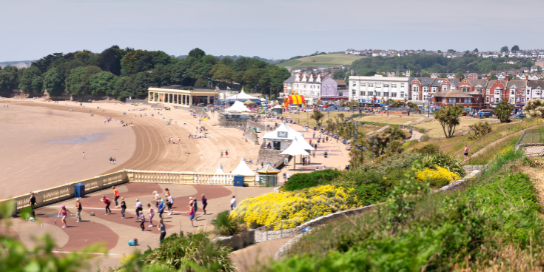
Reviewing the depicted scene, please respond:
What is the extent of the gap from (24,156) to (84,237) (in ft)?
120

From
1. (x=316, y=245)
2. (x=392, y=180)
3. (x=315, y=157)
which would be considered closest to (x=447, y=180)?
(x=392, y=180)

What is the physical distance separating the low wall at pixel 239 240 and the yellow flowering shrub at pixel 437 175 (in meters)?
8.31

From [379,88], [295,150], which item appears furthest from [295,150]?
[379,88]

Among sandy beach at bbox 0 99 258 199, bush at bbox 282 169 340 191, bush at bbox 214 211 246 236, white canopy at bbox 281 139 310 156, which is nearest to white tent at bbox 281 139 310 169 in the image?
white canopy at bbox 281 139 310 156

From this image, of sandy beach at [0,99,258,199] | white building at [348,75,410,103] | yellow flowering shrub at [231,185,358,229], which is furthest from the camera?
white building at [348,75,410,103]

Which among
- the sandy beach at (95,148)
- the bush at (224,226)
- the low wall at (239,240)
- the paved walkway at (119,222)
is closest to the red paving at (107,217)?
the paved walkway at (119,222)

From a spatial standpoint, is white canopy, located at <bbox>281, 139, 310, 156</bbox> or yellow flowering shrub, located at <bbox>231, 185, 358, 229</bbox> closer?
yellow flowering shrub, located at <bbox>231, 185, 358, 229</bbox>

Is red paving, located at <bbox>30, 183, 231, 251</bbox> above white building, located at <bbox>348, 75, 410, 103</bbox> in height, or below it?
below

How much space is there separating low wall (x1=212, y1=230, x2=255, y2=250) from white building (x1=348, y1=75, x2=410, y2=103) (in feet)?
345

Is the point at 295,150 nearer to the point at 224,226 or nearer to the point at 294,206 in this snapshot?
the point at 294,206

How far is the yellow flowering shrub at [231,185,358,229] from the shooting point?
16.1 m

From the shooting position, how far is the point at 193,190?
2645 cm

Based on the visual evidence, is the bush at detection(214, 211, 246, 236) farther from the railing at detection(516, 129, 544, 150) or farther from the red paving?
the railing at detection(516, 129, 544, 150)

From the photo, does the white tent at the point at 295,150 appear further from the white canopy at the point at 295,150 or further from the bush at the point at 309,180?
the bush at the point at 309,180
